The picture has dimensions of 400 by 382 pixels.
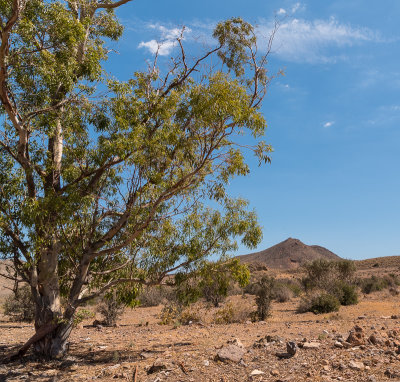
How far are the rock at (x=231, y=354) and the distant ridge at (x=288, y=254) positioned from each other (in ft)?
227

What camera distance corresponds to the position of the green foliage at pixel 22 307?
19.0 metres

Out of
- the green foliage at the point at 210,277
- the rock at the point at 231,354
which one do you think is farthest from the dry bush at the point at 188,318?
the rock at the point at 231,354

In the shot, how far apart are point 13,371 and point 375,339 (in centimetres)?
791

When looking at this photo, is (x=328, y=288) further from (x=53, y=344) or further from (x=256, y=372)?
(x=53, y=344)

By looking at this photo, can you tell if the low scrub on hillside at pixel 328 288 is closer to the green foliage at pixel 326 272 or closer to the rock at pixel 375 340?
the green foliage at pixel 326 272

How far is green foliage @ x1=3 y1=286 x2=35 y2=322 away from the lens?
18984 mm

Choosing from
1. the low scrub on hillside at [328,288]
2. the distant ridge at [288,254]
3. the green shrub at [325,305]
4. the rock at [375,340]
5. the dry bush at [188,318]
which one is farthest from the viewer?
the distant ridge at [288,254]

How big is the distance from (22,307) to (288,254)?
6823cm

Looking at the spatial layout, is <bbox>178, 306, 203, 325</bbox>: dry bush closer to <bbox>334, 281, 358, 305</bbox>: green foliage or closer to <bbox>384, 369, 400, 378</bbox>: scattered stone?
<bbox>334, 281, 358, 305</bbox>: green foliage

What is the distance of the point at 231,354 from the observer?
844cm

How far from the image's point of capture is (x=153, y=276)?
1035cm

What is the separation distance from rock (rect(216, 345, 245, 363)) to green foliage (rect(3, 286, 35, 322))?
13.1 meters

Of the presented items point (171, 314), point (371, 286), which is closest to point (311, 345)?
point (171, 314)

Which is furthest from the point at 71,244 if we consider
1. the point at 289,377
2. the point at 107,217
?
the point at 289,377
